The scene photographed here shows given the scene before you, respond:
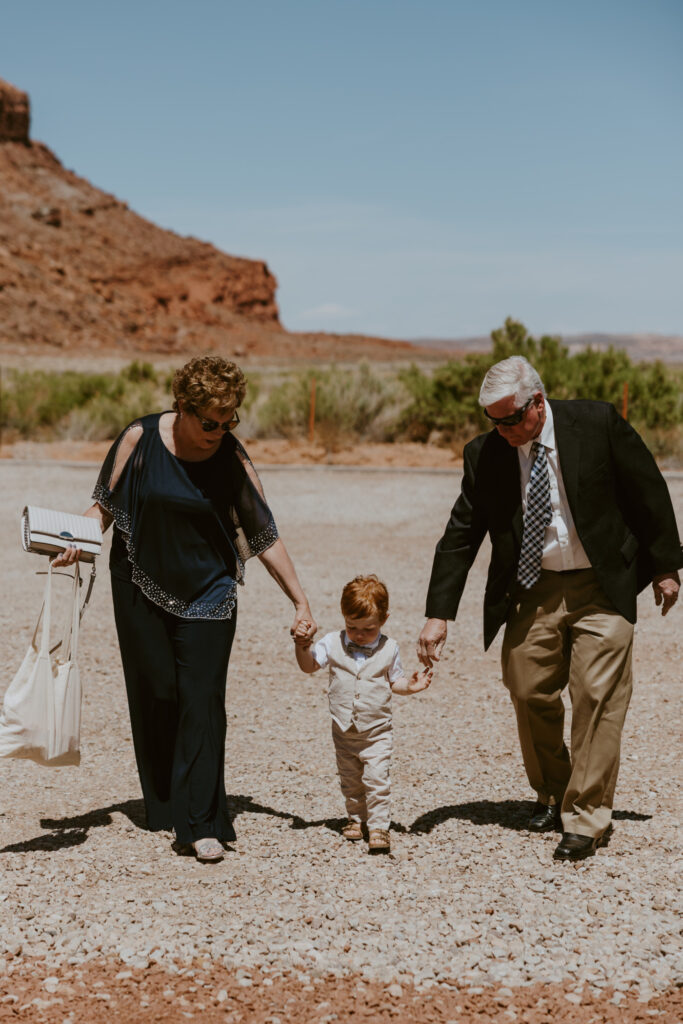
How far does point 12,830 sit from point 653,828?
2.72 metres

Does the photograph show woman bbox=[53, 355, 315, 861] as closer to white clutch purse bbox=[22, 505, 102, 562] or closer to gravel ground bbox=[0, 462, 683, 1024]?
white clutch purse bbox=[22, 505, 102, 562]

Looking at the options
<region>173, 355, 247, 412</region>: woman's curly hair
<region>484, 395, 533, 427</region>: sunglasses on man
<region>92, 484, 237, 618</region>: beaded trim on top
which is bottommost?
<region>92, 484, 237, 618</region>: beaded trim on top

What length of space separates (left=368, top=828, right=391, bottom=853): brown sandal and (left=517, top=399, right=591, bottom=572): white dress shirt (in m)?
1.26

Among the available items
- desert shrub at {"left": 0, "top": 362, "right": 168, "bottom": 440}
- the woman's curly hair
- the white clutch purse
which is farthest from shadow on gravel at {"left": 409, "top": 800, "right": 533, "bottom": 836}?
desert shrub at {"left": 0, "top": 362, "right": 168, "bottom": 440}

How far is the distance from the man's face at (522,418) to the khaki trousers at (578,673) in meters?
0.57

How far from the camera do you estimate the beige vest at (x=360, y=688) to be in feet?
15.3

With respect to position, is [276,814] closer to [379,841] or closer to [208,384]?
[379,841]

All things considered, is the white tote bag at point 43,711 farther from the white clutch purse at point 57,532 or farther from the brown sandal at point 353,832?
the brown sandal at point 353,832

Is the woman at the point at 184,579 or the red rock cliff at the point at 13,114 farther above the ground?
the red rock cliff at the point at 13,114

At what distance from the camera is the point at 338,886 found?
443 cm

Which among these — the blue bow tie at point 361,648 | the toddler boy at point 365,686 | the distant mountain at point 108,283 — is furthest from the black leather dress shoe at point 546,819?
the distant mountain at point 108,283

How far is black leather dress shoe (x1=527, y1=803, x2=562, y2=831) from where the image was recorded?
16.4ft

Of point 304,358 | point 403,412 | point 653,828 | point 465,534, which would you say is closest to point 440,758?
point 653,828

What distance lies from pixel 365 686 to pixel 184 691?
71 centimetres
